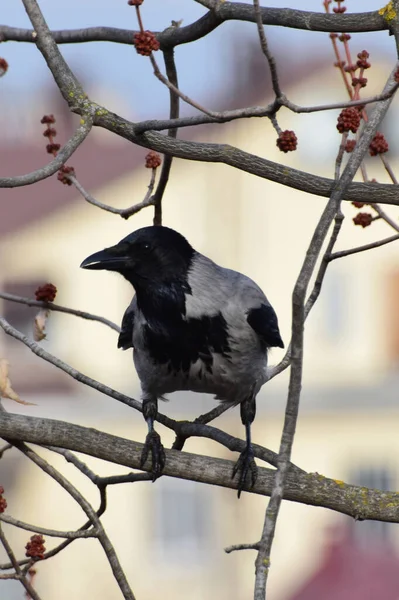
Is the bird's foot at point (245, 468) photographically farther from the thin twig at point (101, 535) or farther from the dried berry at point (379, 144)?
the dried berry at point (379, 144)

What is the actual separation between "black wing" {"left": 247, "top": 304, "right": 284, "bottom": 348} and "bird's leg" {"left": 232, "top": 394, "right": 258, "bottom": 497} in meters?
0.38

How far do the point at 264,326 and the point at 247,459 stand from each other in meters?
0.84

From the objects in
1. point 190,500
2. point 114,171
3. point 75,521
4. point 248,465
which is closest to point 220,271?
point 248,465

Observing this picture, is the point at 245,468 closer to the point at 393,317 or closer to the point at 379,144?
the point at 379,144

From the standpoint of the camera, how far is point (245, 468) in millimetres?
4438

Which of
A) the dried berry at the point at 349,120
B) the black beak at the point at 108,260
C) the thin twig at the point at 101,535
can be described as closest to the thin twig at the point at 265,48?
the dried berry at the point at 349,120

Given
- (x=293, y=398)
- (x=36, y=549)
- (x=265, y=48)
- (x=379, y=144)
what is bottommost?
(x=36, y=549)

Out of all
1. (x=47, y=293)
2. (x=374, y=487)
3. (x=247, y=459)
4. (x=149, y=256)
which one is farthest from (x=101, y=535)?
(x=374, y=487)

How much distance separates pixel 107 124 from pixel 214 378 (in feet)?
5.15

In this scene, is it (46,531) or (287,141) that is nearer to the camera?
(287,141)

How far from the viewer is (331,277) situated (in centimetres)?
2564

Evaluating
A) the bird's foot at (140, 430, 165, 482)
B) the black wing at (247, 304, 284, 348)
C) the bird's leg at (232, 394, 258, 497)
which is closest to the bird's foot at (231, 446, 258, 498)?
the bird's leg at (232, 394, 258, 497)

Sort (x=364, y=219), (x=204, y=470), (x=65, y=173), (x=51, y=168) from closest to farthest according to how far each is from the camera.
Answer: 1. (x=51, y=168)
2. (x=204, y=470)
3. (x=364, y=219)
4. (x=65, y=173)

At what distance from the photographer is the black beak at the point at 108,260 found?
16.1 ft
